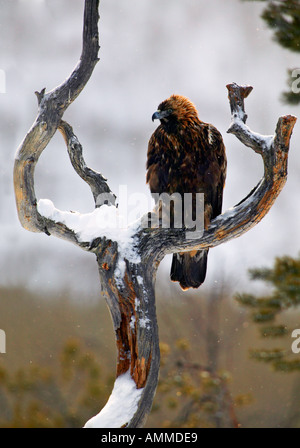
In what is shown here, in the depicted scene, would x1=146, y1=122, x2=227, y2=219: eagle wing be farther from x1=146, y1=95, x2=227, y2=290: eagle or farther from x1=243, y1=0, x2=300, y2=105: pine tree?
x1=243, y1=0, x2=300, y2=105: pine tree

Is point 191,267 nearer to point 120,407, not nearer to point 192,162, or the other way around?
point 192,162

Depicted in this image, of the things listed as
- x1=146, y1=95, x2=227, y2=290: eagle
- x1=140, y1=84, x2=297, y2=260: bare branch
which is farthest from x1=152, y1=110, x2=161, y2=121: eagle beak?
x1=140, y1=84, x2=297, y2=260: bare branch

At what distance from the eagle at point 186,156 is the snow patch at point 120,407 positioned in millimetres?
1015

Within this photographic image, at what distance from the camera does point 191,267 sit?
10.9 feet

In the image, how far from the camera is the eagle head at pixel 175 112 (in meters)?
3.11

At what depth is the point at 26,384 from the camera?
6.38 meters

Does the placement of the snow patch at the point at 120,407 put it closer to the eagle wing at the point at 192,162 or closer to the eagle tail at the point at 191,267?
the eagle tail at the point at 191,267

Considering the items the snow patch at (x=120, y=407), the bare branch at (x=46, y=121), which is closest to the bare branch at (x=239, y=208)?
the bare branch at (x=46, y=121)

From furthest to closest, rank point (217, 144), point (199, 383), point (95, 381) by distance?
1. point (199, 383)
2. point (95, 381)
3. point (217, 144)

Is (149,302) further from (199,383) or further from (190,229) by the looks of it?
(199,383)

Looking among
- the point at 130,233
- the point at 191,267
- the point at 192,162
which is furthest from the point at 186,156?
the point at 191,267

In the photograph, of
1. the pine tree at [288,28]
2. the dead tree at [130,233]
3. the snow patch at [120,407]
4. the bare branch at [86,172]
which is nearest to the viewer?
the snow patch at [120,407]
